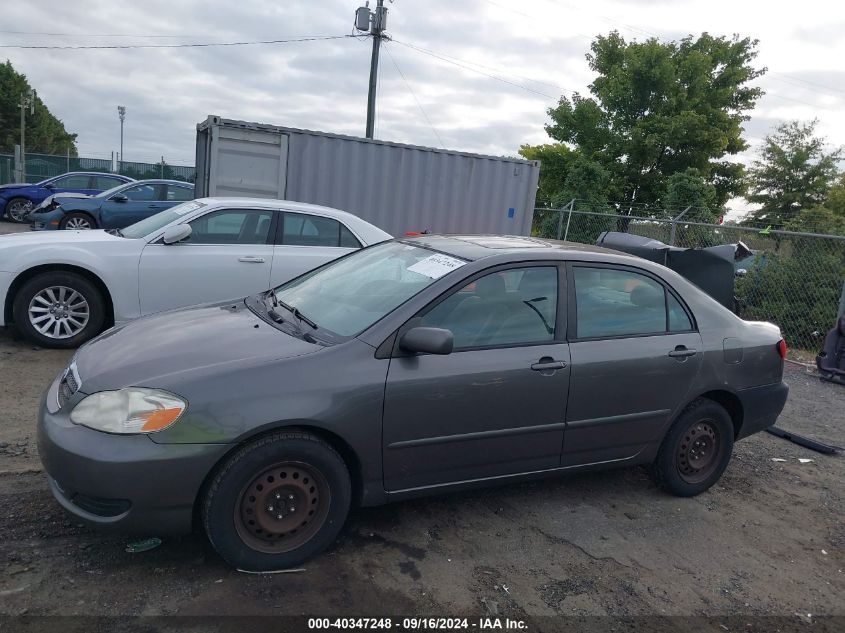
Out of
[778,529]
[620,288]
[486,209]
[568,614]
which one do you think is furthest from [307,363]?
[486,209]

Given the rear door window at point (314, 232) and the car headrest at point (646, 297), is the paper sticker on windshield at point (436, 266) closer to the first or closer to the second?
the car headrest at point (646, 297)

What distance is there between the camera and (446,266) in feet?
12.1

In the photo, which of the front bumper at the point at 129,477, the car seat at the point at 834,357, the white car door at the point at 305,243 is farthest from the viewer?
the car seat at the point at 834,357

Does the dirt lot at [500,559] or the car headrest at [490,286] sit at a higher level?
the car headrest at [490,286]

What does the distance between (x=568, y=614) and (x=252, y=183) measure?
8305mm

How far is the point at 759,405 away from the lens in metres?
4.49

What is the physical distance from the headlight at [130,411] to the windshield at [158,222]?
13.4 ft

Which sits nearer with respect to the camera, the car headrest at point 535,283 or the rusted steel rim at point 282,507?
the rusted steel rim at point 282,507

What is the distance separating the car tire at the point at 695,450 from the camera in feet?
13.9

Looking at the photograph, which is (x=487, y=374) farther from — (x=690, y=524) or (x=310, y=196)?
(x=310, y=196)

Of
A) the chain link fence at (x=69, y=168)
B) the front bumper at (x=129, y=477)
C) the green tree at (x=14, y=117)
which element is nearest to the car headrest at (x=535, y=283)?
the front bumper at (x=129, y=477)

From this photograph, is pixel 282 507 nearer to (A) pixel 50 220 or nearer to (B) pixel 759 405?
(B) pixel 759 405

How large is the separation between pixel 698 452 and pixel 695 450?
34 millimetres

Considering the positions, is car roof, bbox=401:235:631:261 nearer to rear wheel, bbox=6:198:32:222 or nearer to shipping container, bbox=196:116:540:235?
shipping container, bbox=196:116:540:235
